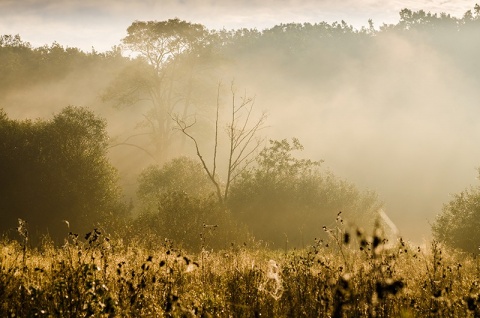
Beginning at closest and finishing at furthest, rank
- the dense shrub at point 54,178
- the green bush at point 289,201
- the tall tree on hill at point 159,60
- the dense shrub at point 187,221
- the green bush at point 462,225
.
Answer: the dense shrub at point 187,221 < the green bush at point 462,225 < the dense shrub at point 54,178 < the green bush at point 289,201 < the tall tree on hill at point 159,60

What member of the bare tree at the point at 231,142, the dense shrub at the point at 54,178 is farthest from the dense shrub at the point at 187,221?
the dense shrub at the point at 54,178

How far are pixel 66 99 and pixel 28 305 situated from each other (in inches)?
2414

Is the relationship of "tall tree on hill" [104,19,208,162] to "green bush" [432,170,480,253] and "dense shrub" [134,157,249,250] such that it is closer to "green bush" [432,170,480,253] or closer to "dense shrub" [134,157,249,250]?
"dense shrub" [134,157,249,250]

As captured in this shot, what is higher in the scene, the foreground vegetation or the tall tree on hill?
the tall tree on hill

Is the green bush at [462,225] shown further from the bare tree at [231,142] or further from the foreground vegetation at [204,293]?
the foreground vegetation at [204,293]

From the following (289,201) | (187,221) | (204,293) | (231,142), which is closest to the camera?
(204,293)

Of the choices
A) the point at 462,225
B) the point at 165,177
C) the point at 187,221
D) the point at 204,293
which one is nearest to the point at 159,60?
the point at 165,177

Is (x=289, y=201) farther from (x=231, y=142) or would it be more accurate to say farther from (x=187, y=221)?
(x=187, y=221)

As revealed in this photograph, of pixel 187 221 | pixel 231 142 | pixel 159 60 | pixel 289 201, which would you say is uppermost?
pixel 159 60

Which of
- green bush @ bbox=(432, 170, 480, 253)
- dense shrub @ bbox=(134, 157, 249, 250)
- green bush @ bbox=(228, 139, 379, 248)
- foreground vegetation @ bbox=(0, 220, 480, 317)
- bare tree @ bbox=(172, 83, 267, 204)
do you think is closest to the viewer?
foreground vegetation @ bbox=(0, 220, 480, 317)

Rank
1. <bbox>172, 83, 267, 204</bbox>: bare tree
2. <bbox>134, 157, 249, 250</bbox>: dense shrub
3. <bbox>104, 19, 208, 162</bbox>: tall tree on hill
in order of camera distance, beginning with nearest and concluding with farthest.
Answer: <bbox>134, 157, 249, 250</bbox>: dense shrub, <bbox>172, 83, 267, 204</bbox>: bare tree, <bbox>104, 19, 208, 162</bbox>: tall tree on hill

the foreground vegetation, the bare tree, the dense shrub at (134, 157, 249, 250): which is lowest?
the foreground vegetation

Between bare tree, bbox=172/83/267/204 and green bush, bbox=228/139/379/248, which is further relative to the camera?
green bush, bbox=228/139/379/248

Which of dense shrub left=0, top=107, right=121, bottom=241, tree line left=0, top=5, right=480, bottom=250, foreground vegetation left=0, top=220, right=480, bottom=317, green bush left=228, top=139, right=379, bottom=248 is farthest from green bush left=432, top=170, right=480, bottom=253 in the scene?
dense shrub left=0, top=107, right=121, bottom=241
